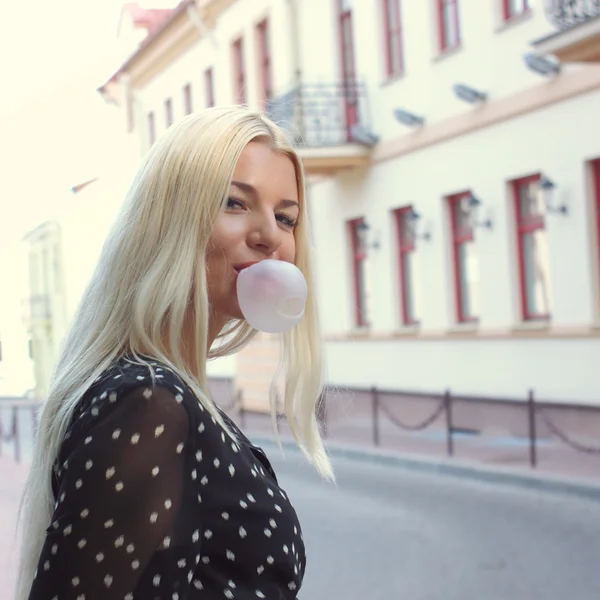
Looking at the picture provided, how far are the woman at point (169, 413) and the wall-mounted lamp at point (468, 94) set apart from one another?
Result: 44.9 ft

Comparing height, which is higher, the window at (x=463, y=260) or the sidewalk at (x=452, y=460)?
the window at (x=463, y=260)

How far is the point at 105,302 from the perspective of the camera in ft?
5.13

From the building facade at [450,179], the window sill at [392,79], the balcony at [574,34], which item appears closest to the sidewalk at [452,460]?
the building facade at [450,179]

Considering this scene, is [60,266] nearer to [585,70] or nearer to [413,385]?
[413,385]

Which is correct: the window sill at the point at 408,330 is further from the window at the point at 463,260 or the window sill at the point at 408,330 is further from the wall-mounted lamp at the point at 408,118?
the wall-mounted lamp at the point at 408,118

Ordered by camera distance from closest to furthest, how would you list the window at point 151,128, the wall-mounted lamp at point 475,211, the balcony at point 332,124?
the wall-mounted lamp at point 475,211 < the balcony at point 332,124 < the window at point 151,128

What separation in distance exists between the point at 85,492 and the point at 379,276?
16987 millimetres

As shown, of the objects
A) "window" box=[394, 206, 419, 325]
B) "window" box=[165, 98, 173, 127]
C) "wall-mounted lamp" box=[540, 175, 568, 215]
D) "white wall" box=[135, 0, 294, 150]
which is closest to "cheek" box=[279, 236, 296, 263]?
"wall-mounted lamp" box=[540, 175, 568, 215]

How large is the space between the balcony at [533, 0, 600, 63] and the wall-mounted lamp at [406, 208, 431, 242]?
506 centimetres

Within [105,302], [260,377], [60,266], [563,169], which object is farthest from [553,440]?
[60,266]

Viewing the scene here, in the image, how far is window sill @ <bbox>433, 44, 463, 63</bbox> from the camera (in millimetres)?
15712

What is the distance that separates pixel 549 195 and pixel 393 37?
533 centimetres

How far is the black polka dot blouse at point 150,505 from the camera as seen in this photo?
131cm

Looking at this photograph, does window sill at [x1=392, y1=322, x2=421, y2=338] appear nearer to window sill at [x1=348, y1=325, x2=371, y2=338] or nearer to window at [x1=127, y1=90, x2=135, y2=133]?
window sill at [x1=348, y1=325, x2=371, y2=338]
